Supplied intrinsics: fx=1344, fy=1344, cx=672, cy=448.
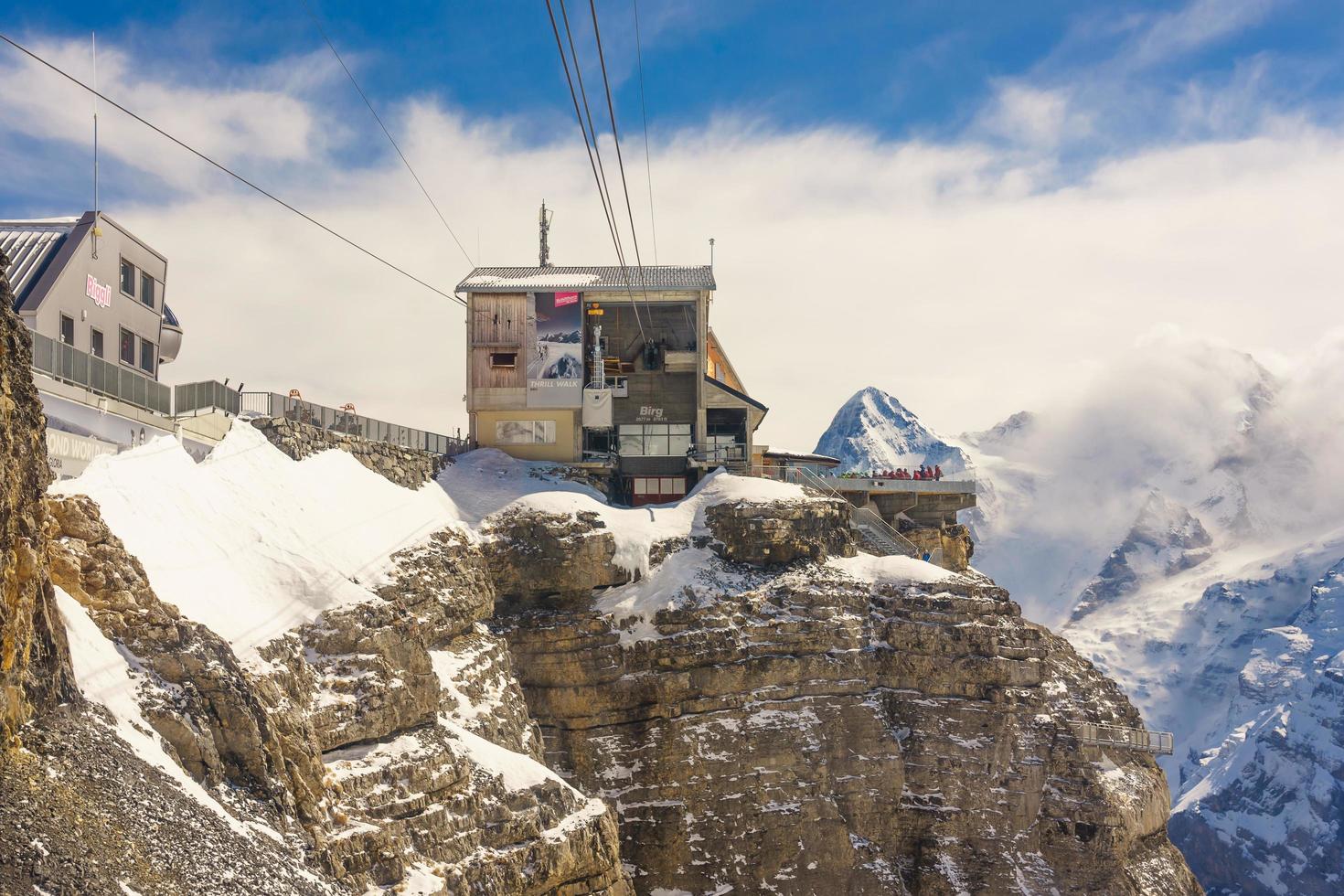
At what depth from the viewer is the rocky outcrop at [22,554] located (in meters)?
23.2

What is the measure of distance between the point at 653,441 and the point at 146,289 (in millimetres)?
28357

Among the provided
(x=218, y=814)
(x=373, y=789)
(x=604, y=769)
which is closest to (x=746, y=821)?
(x=604, y=769)

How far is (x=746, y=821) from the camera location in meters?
55.0

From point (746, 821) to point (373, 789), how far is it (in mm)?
21952

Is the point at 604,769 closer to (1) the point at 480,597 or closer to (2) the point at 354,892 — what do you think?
(1) the point at 480,597

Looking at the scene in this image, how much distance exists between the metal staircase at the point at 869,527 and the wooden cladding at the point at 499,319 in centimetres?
1602

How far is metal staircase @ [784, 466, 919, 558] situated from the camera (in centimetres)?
6962

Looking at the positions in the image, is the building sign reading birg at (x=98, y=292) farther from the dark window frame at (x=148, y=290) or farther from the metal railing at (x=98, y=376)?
the metal railing at (x=98, y=376)

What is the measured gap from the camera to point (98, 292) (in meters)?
46.0

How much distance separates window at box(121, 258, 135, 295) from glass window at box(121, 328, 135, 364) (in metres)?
1.47

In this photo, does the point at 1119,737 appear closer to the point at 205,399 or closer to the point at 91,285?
the point at 205,399

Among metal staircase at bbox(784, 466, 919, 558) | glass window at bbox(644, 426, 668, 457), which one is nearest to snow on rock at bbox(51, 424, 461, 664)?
glass window at bbox(644, 426, 668, 457)

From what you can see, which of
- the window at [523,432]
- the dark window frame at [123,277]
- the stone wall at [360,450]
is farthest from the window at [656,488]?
the dark window frame at [123,277]

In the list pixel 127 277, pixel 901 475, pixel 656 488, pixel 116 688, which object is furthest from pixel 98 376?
pixel 901 475
